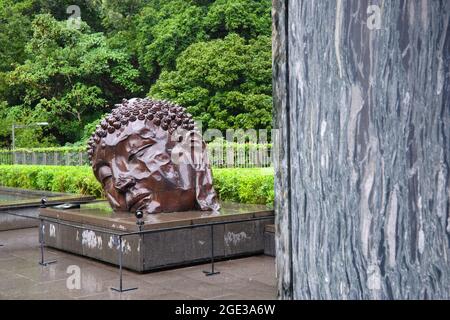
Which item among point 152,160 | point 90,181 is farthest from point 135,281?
point 90,181

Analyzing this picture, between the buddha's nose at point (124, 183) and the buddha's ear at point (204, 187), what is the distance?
962mm

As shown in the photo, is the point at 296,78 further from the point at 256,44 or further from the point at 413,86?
the point at 256,44

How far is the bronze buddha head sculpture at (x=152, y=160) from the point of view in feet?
29.0

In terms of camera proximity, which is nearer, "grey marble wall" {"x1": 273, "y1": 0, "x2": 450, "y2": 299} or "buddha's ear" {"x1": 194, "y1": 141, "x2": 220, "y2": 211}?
"grey marble wall" {"x1": 273, "y1": 0, "x2": 450, "y2": 299}

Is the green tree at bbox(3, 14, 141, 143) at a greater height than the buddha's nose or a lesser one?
greater

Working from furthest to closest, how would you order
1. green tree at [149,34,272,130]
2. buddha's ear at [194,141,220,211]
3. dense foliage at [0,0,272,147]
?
dense foliage at [0,0,272,147] → green tree at [149,34,272,130] → buddha's ear at [194,141,220,211]

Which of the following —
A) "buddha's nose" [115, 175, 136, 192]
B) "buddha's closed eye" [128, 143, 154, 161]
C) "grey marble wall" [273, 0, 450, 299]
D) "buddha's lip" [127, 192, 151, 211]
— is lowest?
"buddha's lip" [127, 192, 151, 211]

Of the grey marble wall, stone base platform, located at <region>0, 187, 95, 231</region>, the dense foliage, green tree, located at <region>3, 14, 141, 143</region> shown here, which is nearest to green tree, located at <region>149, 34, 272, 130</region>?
the dense foliage

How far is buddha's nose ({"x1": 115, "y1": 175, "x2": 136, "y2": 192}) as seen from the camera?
883cm

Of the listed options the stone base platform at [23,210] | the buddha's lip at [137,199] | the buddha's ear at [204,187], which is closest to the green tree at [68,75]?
the stone base platform at [23,210]

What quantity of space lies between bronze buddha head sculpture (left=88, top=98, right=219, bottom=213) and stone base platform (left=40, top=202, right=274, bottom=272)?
263mm

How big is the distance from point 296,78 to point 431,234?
530mm

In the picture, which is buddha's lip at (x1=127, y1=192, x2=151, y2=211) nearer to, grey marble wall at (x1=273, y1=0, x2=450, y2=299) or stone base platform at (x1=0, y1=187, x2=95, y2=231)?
stone base platform at (x1=0, y1=187, x2=95, y2=231)

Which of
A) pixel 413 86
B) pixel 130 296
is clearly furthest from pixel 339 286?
pixel 130 296
